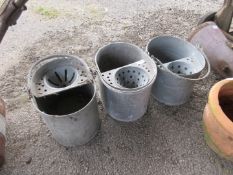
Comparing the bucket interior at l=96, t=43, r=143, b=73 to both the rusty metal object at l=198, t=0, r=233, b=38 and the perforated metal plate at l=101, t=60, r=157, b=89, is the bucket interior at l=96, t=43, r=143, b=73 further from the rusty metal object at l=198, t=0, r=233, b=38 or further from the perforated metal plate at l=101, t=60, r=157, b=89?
the rusty metal object at l=198, t=0, r=233, b=38

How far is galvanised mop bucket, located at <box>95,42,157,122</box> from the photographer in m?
1.26

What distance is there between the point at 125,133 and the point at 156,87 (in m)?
0.30

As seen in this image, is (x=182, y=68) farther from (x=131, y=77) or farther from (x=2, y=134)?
(x=2, y=134)

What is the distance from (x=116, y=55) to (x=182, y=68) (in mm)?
355

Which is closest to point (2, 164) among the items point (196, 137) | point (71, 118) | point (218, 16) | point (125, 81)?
point (71, 118)

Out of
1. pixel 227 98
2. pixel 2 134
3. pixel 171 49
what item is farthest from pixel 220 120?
pixel 2 134

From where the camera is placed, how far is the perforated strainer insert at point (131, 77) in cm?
133

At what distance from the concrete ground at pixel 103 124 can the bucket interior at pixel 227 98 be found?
0.50 feet

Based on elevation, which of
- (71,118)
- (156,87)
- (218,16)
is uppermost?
(218,16)

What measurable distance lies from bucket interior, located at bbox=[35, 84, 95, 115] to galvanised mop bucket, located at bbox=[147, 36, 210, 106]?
38cm

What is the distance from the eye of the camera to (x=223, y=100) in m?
1.35

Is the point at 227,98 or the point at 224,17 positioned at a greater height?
the point at 224,17

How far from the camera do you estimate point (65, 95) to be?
4.46 ft

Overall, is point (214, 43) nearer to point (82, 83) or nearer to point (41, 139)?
point (82, 83)
